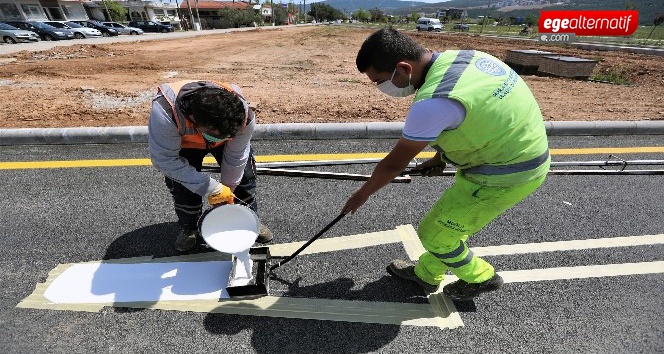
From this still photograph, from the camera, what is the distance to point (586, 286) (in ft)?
8.00

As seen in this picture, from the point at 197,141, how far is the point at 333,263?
130 centimetres

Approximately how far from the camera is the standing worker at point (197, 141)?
1803mm

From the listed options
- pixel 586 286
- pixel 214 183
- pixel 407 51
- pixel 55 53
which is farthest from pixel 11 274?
pixel 55 53

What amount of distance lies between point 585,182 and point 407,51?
321 cm

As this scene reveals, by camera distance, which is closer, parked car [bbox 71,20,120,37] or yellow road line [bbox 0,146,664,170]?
yellow road line [bbox 0,146,664,170]

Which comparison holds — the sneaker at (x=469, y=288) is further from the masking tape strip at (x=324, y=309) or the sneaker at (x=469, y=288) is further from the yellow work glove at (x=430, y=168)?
the yellow work glove at (x=430, y=168)

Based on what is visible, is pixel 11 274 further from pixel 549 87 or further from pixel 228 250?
pixel 549 87

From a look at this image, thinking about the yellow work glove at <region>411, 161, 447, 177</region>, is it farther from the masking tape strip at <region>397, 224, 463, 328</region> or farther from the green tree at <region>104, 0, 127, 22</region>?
the green tree at <region>104, 0, 127, 22</region>

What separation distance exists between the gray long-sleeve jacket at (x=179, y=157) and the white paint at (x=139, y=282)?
677 mm

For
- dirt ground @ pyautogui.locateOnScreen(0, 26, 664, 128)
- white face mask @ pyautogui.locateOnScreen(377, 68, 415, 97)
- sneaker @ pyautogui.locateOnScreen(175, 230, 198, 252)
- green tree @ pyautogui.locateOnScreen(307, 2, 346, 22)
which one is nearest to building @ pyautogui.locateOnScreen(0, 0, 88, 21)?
dirt ground @ pyautogui.locateOnScreen(0, 26, 664, 128)

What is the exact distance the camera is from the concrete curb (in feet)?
14.6

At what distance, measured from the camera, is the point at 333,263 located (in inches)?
103

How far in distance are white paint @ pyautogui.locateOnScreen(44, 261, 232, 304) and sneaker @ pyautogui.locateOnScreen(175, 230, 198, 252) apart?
140 millimetres

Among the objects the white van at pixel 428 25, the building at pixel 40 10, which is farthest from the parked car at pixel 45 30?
the white van at pixel 428 25
